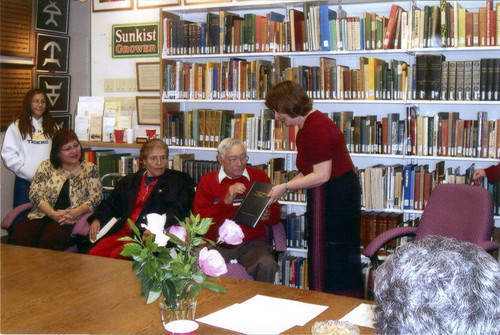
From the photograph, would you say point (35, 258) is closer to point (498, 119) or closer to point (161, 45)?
point (161, 45)

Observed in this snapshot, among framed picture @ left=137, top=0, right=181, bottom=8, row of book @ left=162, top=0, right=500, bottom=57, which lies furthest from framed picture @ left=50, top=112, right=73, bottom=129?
row of book @ left=162, top=0, right=500, bottom=57

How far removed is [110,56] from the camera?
5.68m

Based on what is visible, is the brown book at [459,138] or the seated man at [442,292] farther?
the brown book at [459,138]

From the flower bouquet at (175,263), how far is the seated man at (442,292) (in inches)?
27.8

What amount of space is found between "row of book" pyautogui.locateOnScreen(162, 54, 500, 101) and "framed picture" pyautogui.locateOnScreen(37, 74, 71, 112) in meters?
1.97

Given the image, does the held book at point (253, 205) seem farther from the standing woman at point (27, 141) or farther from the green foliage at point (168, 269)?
the standing woman at point (27, 141)

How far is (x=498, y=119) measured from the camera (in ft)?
13.3

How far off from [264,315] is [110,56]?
13.8 ft

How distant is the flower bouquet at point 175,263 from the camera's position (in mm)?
1625

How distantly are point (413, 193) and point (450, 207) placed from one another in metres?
0.93

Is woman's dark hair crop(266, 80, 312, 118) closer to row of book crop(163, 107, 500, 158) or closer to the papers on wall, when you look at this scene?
row of book crop(163, 107, 500, 158)

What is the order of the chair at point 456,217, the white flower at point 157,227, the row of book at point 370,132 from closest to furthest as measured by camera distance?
the white flower at point 157,227 → the chair at point 456,217 → the row of book at point 370,132

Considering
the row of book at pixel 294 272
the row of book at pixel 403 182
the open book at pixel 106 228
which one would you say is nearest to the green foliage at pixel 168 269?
the open book at pixel 106 228

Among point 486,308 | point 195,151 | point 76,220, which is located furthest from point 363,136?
point 486,308
